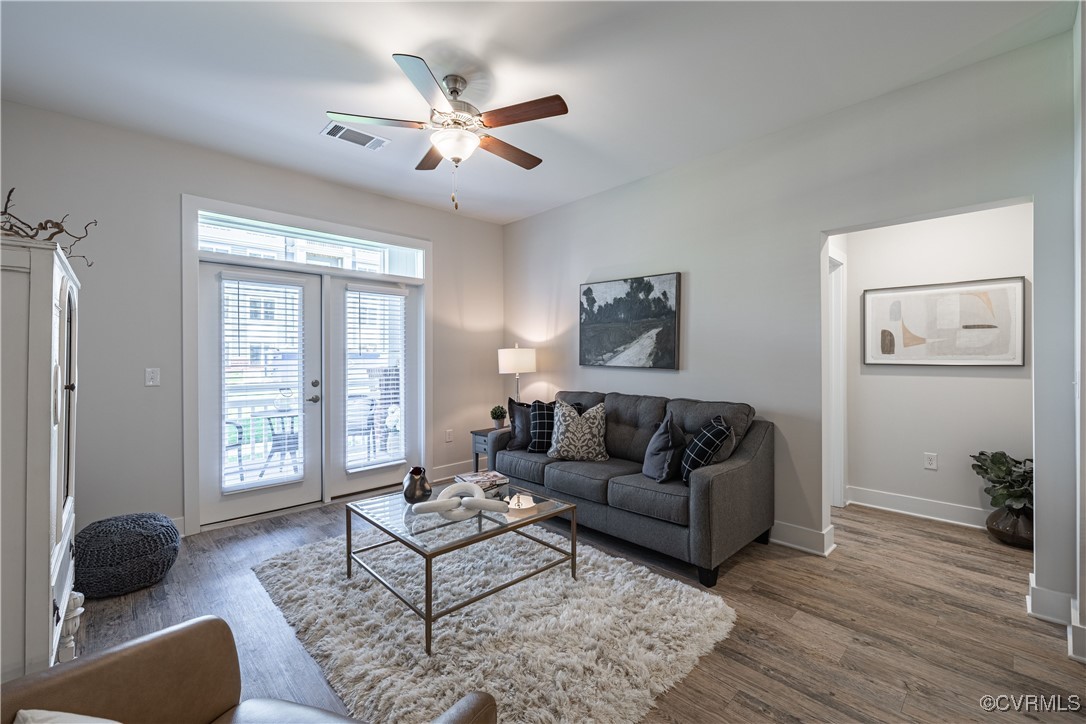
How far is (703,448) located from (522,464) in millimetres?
1461

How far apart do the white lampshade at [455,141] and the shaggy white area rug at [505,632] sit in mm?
2305

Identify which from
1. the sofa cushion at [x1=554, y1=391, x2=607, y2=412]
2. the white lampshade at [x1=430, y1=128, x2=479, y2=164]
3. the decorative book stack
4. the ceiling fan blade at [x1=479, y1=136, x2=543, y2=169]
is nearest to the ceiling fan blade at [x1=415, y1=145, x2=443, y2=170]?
the white lampshade at [x1=430, y1=128, x2=479, y2=164]

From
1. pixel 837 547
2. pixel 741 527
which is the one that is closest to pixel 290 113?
pixel 741 527

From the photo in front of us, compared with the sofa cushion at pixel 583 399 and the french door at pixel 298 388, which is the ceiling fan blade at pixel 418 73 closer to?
the french door at pixel 298 388

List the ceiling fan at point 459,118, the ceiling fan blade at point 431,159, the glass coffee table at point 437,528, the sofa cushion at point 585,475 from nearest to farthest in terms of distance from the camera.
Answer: the glass coffee table at point 437,528 → the ceiling fan at point 459,118 → the ceiling fan blade at point 431,159 → the sofa cushion at point 585,475

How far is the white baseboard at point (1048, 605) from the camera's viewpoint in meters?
2.16

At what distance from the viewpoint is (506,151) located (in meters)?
2.63

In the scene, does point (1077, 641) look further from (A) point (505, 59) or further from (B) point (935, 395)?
(A) point (505, 59)

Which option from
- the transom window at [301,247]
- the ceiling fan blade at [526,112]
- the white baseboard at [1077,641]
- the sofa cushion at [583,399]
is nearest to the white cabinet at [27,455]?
the ceiling fan blade at [526,112]

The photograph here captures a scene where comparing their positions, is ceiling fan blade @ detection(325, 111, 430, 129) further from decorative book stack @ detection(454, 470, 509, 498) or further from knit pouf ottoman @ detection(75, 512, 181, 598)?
knit pouf ottoman @ detection(75, 512, 181, 598)

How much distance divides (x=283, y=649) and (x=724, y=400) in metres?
3.04

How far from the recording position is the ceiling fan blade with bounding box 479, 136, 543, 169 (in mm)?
2527

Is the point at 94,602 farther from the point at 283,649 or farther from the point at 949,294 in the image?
the point at 949,294

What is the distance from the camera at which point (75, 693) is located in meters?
0.93
